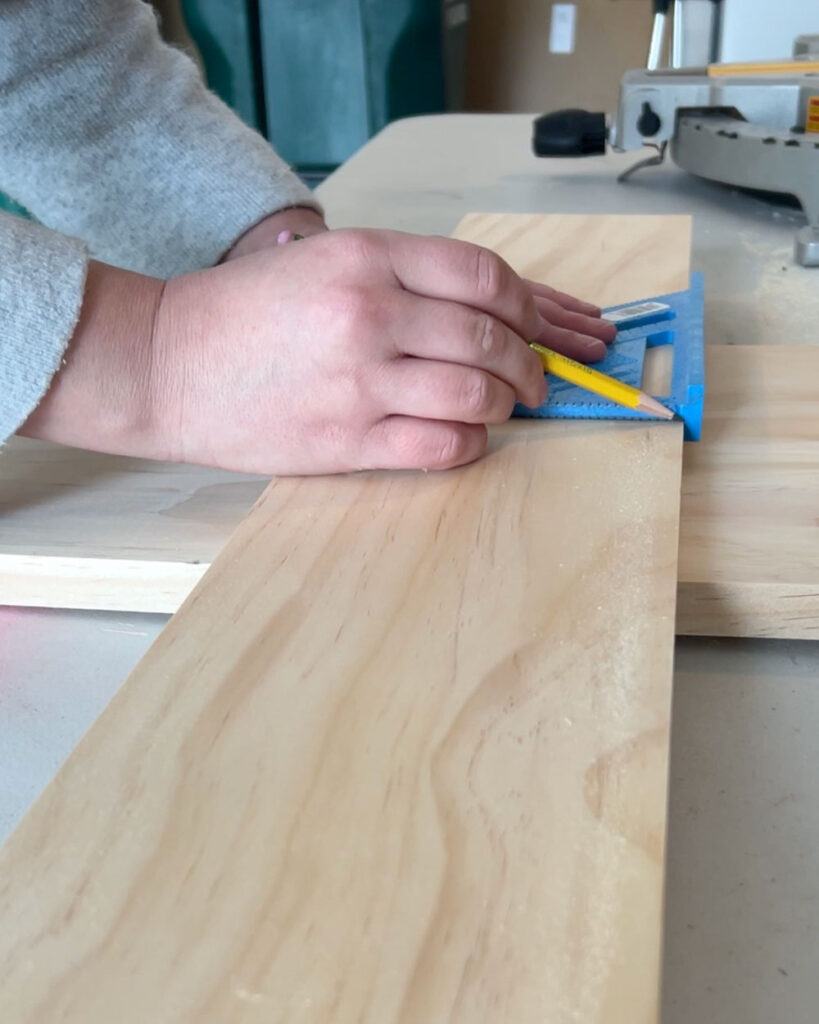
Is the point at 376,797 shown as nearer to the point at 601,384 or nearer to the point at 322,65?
the point at 601,384

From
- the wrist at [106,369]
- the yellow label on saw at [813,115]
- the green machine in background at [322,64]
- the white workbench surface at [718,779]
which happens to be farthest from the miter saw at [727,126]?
the green machine in background at [322,64]

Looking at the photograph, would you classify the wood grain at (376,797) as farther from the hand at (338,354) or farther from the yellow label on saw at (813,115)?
the yellow label on saw at (813,115)

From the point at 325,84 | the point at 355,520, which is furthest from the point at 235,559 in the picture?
the point at 325,84

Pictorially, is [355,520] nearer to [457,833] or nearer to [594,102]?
[457,833]

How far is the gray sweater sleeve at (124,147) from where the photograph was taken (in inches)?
34.7

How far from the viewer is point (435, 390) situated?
2.00 ft

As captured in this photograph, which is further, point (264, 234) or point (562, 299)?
point (264, 234)

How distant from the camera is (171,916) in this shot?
1.11 ft

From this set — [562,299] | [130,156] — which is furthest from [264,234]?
[562,299]

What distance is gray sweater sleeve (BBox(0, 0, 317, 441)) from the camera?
882 millimetres

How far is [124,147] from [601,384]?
19.6 inches

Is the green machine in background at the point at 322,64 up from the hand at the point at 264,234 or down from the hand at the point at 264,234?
down

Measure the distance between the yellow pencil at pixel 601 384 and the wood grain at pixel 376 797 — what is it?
110mm

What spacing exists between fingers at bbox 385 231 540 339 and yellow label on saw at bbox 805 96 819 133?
70 cm
